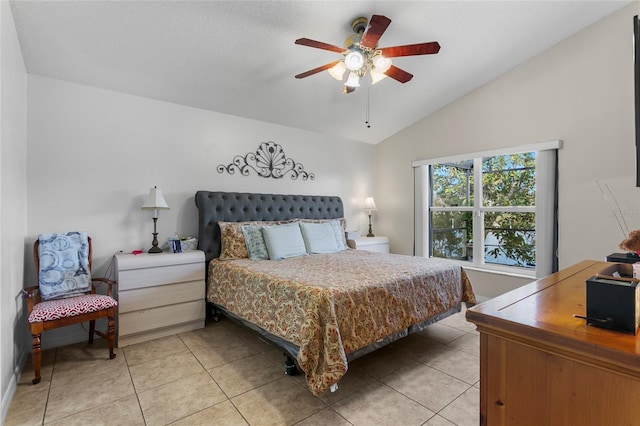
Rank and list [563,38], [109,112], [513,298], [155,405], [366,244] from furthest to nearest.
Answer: [366,244]
[563,38]
[109,112]
[155,405]
[513,298]

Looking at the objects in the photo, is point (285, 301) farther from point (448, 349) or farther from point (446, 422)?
point (448, 349)

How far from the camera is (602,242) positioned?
122 inches

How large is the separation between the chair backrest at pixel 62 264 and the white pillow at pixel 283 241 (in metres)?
1.63

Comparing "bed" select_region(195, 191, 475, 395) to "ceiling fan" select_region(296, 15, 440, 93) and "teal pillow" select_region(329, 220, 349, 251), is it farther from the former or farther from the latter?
"ceiling fan" select_region(296, 15, 440, 93)

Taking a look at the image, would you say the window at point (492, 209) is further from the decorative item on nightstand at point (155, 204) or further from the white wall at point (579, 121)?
the decorative item on nightstand at point (155, 204)

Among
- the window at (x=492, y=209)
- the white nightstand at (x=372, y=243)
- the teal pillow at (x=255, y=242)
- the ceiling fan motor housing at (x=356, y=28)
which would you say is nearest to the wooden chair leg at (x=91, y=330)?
the teal pillow at (x=255, y=242)

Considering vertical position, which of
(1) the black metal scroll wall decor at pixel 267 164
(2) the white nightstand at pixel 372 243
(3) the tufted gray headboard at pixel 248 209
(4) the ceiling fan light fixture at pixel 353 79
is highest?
(4) the ceiling fan light fixture at pixel 353 79

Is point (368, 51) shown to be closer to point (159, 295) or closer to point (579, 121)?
point (579, 121)

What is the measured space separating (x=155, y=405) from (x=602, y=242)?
4125 millimetres

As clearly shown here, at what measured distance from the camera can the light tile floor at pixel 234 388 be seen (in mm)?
1824

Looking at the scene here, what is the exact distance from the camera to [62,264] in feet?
8.55

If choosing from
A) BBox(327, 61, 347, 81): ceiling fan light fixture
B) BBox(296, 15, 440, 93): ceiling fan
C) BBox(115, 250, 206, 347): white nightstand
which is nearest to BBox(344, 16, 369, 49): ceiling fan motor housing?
BBox(296, 15, 440, 93): ceiling fan

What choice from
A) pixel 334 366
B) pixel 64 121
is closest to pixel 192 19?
pixel 64 121

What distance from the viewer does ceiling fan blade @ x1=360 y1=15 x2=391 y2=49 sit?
1931 mm
